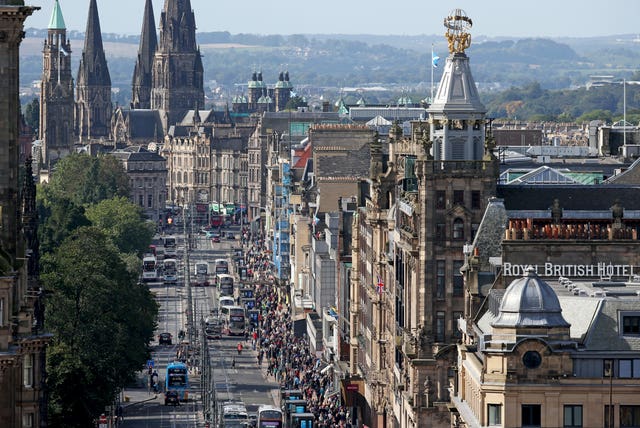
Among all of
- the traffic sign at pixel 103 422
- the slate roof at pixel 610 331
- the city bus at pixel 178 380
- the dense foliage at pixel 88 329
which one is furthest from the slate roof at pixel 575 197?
the city bus at pixel 178 380

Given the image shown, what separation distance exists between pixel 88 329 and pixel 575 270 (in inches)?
1974

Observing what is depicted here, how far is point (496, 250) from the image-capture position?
111 m

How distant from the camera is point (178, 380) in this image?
171 metres

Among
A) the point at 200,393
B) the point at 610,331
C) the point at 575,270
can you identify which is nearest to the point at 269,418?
the point at 200,393

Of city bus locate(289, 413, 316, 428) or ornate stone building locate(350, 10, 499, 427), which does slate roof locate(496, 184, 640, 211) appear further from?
city bus locate(289, 413, 316, 428)

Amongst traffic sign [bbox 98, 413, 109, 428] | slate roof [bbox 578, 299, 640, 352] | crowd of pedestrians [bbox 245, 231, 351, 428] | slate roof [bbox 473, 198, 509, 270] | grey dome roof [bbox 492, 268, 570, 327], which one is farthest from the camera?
crowd of pedestrians [bbox 245, 231, 351, 428]

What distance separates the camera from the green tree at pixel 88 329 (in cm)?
13288

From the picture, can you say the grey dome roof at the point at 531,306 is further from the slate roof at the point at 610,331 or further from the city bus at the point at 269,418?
the city bus at the point at 269,418

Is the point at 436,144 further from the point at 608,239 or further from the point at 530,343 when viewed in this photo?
the point at 530,343

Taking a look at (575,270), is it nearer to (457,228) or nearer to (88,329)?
(457,228)

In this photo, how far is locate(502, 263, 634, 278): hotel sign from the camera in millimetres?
103000

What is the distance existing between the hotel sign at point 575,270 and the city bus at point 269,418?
45401 mm

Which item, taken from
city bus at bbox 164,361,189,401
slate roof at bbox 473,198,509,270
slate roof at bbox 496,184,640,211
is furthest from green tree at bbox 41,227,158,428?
slate roof at bbox 496,184,640,211

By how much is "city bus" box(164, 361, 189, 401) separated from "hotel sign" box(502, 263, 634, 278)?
67.9 meters
